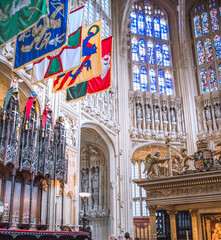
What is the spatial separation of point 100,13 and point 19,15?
13390mm

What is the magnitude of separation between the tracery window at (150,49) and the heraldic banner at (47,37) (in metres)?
14.5

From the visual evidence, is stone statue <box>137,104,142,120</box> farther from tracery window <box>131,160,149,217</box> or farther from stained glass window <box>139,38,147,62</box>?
tracery window <box>131,160,149,217</box>

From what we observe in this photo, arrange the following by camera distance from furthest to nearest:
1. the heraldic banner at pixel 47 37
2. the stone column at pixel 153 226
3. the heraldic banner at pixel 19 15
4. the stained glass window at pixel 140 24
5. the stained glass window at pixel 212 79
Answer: the stained glass window at pixel 140 24 → the stained glass window at pixel 212 79 → the stone column at pixel 153 226 → the heraldic banner at pixel 47 37 → the heraldic banner at pixel 19 15

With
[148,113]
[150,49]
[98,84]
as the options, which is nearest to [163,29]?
[150,49]

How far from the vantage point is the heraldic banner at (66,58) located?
11219 mm

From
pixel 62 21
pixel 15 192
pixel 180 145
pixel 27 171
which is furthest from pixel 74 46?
pixel 180 145

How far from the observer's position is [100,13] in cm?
2261

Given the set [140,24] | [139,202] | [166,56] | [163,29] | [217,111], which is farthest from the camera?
[163,29]

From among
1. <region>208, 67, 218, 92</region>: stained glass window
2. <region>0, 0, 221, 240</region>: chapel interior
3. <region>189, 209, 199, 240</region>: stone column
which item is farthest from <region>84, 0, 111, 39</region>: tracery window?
<region>189, 209, 199, 240</region>: stone column

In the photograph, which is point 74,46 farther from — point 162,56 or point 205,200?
point 162,56

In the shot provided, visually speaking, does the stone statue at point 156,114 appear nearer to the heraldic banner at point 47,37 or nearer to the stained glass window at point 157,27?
the stained glass window at point 157,27

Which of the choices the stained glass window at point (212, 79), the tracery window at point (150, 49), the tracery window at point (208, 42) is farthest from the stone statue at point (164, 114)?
the stained glass window at point (212, 79)

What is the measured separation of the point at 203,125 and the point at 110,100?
24.6 feet

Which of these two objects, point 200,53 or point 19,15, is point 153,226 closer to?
point 19,15
